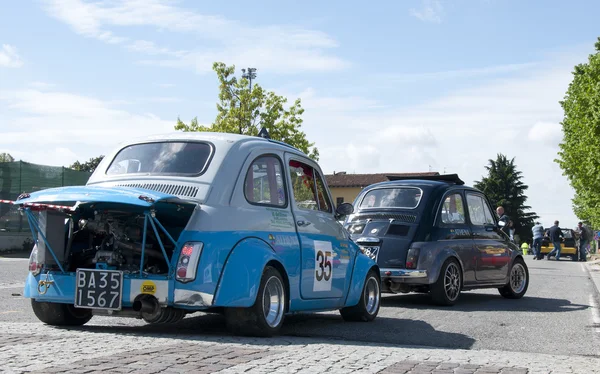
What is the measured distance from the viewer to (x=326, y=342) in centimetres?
780

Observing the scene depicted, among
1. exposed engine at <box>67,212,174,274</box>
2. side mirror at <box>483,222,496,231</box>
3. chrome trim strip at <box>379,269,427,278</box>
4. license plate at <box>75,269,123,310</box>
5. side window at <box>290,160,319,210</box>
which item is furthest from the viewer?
side mirror at <box>483,222,496,231</box>

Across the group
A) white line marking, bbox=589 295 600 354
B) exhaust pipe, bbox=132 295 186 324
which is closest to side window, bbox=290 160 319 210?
exhaust pipe, bbox=132 295 186 324

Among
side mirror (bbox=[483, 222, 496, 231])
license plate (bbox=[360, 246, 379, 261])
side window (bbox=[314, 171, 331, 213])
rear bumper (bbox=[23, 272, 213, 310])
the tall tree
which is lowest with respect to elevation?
rear bumper (bbox=[23, 272, 213, 310])

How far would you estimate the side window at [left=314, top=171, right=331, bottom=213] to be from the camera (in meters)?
9.70

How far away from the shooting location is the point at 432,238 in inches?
496

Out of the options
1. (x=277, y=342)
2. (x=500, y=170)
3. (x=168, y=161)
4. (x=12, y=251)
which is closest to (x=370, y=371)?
(x=277, y=342)

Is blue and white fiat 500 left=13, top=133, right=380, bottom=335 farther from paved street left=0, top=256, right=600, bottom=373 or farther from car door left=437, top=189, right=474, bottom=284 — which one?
car door left=437, top=189, right=474, bottom=284

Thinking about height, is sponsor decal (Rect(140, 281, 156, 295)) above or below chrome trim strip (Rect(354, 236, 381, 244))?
below

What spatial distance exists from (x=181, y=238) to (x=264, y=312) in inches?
41.4

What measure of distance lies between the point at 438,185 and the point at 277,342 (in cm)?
645

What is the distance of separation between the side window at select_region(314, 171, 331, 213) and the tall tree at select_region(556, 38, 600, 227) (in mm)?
27065

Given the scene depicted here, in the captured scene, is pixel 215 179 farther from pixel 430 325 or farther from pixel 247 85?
pixel 247 85

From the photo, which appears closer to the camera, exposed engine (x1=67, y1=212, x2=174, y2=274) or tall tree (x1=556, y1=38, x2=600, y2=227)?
exposed engine (x1=67, y1=212, x2=174, y2=274)

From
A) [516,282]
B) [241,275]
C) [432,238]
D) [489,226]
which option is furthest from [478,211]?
[241,275]
